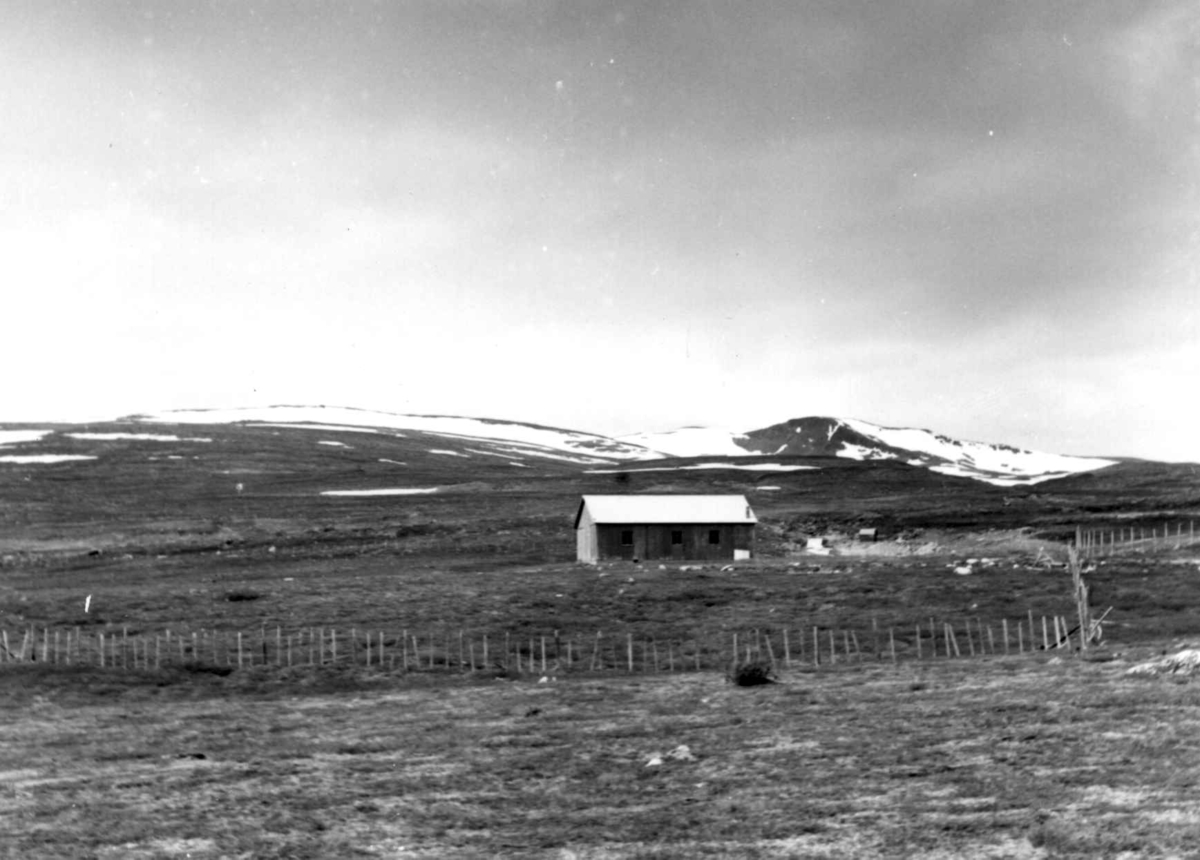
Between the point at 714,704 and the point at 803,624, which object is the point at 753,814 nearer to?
the point at 714,704

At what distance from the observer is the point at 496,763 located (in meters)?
17.4

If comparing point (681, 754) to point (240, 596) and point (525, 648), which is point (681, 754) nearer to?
point (525, 648)

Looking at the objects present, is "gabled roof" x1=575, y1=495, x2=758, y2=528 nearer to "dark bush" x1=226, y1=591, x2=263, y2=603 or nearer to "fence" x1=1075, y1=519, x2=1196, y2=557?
"fence" x1=1075, y1=519, x2=1196, y2=557

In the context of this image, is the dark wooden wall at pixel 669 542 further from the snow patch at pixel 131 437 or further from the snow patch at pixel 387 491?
the snow patch at pixel 131 437

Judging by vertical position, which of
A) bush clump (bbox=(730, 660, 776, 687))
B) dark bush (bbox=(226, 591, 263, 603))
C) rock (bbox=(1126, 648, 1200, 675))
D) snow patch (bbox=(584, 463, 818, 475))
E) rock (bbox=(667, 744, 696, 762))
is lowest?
dark bush (bbox=(226, 591, 263, 603))

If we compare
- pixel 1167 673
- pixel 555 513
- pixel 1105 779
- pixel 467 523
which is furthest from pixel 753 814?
pixel 555 513

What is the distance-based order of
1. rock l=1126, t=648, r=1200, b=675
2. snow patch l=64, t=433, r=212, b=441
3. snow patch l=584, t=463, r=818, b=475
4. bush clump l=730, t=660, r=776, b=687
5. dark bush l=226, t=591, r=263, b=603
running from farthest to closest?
snow patch l=64, t=433, r=212, b=441 → snow patch l=584, t=463, r=818, b=475 → dark bush l=226, t=591, r=263, b=603 → bush clump l=730, t=660, r=776, b=687 → rock l=1126, t=648, r=1200, b=675

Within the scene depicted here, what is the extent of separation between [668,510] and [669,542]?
2.31 meters

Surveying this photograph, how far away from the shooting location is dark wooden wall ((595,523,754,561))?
69000mm

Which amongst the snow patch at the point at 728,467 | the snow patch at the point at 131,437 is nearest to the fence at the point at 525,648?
the snow patch at the point at 728,467

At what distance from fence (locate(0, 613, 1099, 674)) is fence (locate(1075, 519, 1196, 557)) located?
27.8 metres

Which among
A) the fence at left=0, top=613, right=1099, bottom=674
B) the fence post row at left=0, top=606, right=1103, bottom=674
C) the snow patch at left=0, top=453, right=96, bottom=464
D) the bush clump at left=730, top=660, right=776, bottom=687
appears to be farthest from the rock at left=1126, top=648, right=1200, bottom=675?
the snow patch at left=0, top=453, right=96, bottom=464

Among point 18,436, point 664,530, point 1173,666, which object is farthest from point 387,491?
point 1173,666

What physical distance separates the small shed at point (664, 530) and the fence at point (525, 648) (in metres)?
27.6
